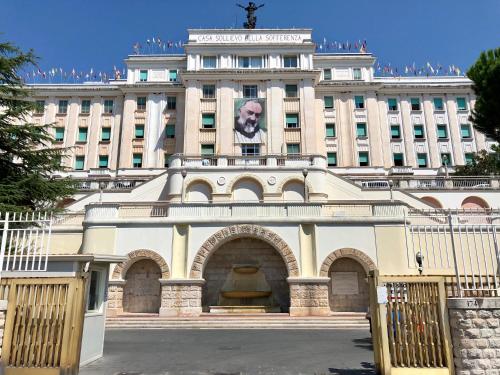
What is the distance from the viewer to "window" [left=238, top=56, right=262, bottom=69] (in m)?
37.4

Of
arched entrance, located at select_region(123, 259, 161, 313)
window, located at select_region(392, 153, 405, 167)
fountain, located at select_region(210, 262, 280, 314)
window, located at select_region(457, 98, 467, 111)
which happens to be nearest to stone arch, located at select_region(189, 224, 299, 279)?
fountain, located at select_region(210, 262, 280, 314)

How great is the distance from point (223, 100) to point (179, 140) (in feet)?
18.7

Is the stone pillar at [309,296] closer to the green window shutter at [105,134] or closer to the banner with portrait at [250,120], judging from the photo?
the banner with portrait at [250,120]

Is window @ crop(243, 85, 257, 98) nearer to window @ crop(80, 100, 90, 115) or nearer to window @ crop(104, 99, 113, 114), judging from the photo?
window @ crop(104, 99, 113, 114)

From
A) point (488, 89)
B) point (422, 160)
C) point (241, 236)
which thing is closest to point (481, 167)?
point (422, 160)

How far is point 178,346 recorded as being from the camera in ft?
37.3

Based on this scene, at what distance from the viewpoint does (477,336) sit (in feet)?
23.7

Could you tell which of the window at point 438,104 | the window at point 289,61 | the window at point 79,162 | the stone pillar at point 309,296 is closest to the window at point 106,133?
the window at point 79,162

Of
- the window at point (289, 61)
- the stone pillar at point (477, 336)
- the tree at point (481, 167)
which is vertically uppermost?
the window at point (289, 61)

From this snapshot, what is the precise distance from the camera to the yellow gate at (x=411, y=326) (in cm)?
744

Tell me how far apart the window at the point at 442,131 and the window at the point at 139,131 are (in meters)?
29.6

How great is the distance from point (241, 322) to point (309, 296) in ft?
12.2

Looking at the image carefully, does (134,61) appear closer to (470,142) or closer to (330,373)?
(470,142)

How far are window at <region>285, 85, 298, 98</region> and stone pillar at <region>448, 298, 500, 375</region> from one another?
102 ft
